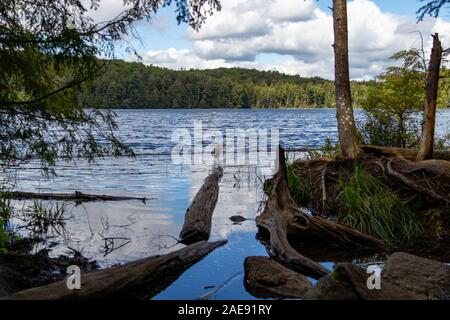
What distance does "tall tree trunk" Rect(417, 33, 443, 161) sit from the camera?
10.5 m

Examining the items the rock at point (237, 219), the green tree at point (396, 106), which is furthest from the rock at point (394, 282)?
the green tree at point (396, 106)

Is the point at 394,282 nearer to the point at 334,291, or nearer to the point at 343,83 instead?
the point at 334,291

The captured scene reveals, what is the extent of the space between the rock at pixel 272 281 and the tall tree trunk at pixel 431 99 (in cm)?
624

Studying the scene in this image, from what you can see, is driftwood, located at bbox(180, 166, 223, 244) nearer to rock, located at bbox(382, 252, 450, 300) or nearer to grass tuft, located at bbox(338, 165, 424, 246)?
grass tuft, located at bbox(338, 165, 424, 246)

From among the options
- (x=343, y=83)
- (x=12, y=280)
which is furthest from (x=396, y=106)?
(x=12, y=280)

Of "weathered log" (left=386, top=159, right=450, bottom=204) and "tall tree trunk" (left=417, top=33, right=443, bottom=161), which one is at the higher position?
"tall tree trunk" (left=417, top=33, right=443, bottom=161)

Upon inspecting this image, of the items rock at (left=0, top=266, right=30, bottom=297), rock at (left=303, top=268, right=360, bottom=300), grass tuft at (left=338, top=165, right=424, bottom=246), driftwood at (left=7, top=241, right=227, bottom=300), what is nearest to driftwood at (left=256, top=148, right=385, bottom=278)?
grass tuft at (left=338, top=165, right=424, bottom=246)

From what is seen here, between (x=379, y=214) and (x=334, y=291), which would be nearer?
(x=334, y=291)

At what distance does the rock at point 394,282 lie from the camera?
A: 172 inches

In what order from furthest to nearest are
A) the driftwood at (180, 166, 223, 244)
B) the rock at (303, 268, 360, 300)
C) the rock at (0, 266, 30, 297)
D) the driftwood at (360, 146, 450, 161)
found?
the driftwood at (360, 146, 450, 161) → the driftwood at (180, 166, 223, 244) → the rock at (0, 266, 30, 297) → the rock at (303, 268, 360, 300)

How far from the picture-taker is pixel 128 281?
5.45 m

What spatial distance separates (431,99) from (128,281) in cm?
837

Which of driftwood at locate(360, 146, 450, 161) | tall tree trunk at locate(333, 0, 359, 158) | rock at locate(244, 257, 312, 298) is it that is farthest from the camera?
tall tree trunk at locate(333, 0, 359, 158)

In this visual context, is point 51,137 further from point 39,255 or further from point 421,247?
point 421,247
